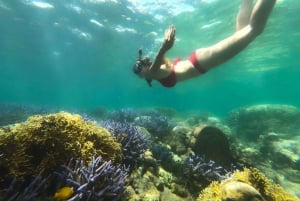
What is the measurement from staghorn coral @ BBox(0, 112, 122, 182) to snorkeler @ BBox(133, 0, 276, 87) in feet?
7.67

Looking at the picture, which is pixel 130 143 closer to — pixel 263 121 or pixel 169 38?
pixel 169 38

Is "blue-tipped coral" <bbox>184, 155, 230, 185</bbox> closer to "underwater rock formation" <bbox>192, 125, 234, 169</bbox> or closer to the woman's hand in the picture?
"underwater rock formation" <bbox>192, 125, 234, 169</bbox>

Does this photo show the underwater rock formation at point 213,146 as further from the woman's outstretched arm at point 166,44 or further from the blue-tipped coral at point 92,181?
the blue-tipped coral at point 92,181

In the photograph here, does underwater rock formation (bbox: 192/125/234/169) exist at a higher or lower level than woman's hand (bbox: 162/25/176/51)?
lower

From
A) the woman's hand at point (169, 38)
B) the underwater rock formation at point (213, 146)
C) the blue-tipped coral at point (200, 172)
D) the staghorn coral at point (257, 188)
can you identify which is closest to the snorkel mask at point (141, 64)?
the woman's hand at point (169, 38)

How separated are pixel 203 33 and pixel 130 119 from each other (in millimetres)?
20571

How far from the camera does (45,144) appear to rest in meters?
4.24

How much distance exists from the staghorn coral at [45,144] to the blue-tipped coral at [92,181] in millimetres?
278

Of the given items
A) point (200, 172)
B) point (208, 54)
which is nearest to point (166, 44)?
point (208, 54)

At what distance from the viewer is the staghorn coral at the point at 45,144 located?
12.7 feet

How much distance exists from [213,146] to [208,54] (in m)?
2.70

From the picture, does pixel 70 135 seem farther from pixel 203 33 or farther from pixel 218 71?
pixel 218 71

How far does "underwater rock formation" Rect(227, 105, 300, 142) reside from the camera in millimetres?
15805

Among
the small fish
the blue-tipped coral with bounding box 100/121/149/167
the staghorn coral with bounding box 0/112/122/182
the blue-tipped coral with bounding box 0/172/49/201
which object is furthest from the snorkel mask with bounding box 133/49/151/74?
the small fish
